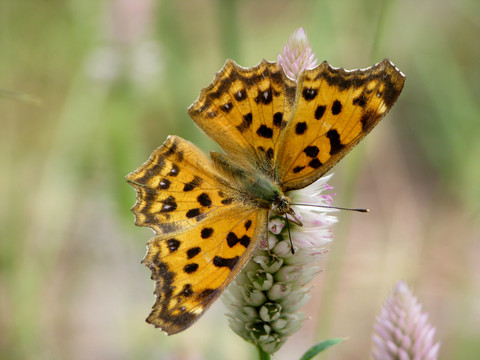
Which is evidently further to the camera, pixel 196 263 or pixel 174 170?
pixel 174 170

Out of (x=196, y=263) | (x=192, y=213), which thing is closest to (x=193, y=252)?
(x=196, y=263)

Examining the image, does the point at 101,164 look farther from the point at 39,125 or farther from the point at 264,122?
the point at 264,122

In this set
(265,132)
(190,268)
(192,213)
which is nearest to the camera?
(190,268)

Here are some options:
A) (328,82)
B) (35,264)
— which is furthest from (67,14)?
(328,82)

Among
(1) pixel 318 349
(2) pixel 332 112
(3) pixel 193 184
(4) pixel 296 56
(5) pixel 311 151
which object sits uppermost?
(4) pixel 296 56

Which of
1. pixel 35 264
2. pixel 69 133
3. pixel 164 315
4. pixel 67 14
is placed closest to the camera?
pixel 164 315

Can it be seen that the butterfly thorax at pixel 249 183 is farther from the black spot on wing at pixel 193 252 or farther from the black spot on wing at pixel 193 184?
the black spot on wing at pixel 193 252

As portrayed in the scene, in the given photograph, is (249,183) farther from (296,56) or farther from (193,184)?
(296,56)
